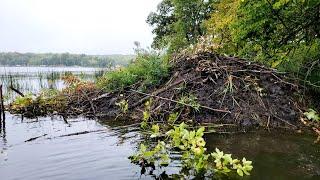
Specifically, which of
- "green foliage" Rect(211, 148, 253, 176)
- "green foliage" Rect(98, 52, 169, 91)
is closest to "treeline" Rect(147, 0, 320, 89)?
"green foliage" Rect(98, 52, 169, 91)

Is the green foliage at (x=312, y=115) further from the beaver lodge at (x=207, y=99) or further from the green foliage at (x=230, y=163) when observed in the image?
the green foliage at (x=230, y=163)

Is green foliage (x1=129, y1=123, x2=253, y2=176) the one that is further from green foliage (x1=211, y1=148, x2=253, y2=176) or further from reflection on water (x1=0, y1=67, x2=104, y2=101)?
reflection on water (x1=0, y1=67, x2=104, y2=101)

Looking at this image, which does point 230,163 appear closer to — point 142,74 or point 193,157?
point 193,157

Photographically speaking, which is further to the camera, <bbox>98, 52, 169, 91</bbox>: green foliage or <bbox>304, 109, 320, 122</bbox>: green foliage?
<bbox>98, 52, 169, 91</bbox>: green foliage

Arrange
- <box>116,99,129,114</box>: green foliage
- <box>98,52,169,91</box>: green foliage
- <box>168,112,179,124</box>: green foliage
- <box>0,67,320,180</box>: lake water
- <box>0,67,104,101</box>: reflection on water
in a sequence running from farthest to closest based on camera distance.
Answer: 1. <box>0,67,104,101</box>: reflection on water
2. <box>98,52,169,91</box>: green foliage
3. <box>116,99,129,114</box>: green foliage
4. <box>168,112,179,124</box>: green foliage
5. <box>0,67,320,180</box>: lake water

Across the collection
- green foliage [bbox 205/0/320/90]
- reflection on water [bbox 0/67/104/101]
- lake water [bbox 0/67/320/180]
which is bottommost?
reflection on water [bbox 0/67/104/101]

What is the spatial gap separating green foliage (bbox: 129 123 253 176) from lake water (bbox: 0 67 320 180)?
0.64 ft

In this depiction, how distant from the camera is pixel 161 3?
4512 cm

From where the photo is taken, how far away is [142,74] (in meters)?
12.2

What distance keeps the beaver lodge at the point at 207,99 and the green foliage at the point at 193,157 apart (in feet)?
10.2

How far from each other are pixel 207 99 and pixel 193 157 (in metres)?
4.44

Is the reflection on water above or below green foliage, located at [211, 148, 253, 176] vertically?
below

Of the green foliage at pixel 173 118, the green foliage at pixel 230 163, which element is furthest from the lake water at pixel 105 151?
the green foliage at pixel 173 118

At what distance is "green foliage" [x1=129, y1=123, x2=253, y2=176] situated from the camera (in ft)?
17.5
